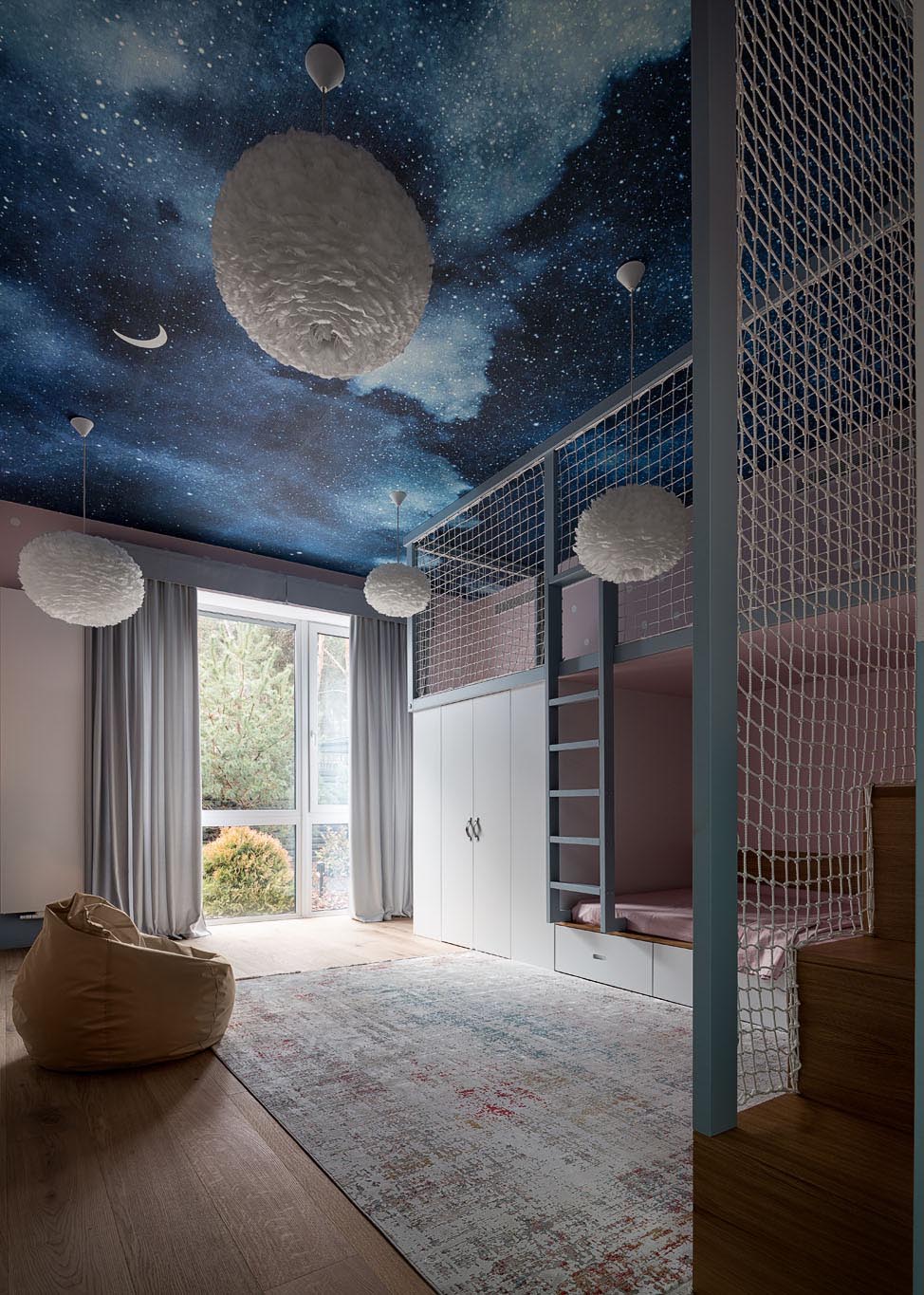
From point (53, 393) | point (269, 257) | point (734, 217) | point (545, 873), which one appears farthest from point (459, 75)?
point (545, 873)

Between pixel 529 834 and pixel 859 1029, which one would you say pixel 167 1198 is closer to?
pixel 859 1029

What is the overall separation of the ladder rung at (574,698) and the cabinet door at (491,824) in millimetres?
518

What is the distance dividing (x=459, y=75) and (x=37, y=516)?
4434 millimetres

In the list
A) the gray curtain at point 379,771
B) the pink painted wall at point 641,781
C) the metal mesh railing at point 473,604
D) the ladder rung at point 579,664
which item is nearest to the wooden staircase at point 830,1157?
the ladder rung at point 579,664

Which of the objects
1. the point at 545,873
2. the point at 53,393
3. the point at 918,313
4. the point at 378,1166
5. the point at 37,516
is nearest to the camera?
the point at 918,313

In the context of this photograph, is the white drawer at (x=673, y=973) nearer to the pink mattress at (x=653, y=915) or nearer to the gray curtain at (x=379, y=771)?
the pink mattress at (x=653, y=915)

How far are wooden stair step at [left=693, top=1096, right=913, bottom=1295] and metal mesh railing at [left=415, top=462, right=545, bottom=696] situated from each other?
14.1 ft

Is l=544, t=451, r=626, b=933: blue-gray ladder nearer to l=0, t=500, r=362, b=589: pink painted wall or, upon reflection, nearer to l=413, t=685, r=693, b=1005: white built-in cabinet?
l=413, t=685, r=693, b=1005: white built-in cabinet

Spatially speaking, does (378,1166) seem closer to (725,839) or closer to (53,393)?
(725,839)

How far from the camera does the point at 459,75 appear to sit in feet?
7.47

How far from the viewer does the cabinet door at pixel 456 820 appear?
17.3ft

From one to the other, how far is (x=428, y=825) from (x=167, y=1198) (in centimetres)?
384

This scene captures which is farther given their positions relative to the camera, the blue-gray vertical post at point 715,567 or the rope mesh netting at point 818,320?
the rope mesh netting at point 818,320

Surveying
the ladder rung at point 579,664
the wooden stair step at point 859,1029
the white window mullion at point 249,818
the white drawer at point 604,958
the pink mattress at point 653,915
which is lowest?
the white drawer at point 604,958
